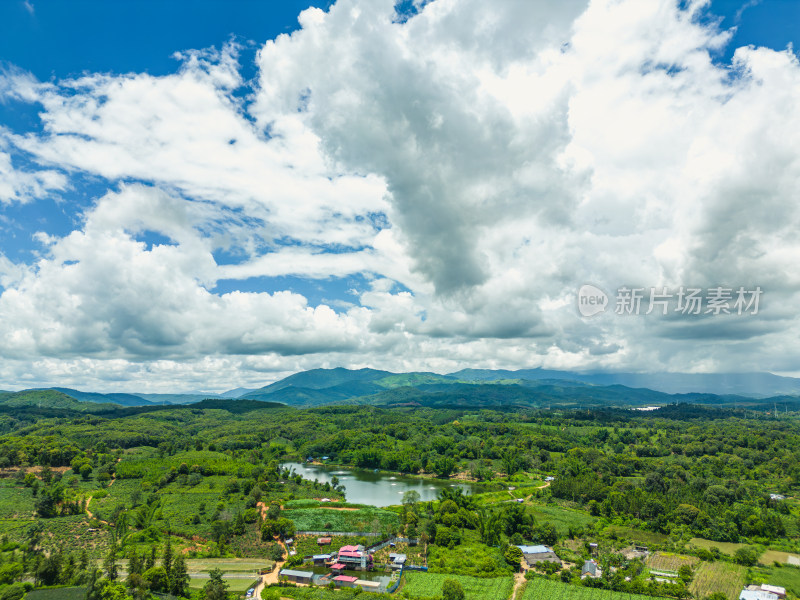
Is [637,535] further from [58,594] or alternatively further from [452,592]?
[58,594]

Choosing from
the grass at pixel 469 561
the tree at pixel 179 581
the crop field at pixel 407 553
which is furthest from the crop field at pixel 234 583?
the grass at pixel 469 561

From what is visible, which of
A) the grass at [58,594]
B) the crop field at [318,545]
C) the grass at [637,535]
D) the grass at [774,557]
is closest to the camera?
the grass at [58,594]

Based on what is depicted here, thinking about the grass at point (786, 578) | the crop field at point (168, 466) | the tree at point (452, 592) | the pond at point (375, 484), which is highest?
the tree at point (452, 592)

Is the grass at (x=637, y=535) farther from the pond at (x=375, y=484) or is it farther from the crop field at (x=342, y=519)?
the pond at (x=375, y=484)

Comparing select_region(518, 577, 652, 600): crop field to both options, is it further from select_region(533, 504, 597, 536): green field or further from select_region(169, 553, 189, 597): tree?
select_region(169, 553, 189, 597): tree

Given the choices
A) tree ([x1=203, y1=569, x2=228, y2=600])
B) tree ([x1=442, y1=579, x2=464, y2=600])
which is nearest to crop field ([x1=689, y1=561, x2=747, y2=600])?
tree ([x1=442, y1=579, x2=464, y2=600])

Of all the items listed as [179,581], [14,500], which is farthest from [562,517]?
[14,500]

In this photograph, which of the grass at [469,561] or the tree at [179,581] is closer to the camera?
the tree at [179,581]
